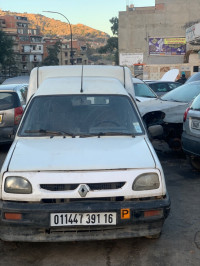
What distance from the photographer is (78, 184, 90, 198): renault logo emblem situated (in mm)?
3550

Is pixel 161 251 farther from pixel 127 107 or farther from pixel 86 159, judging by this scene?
pixel 127 107

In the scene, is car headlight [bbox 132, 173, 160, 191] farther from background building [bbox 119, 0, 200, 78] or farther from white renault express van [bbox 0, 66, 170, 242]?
background building [bbox 119, 0, 200, 78]

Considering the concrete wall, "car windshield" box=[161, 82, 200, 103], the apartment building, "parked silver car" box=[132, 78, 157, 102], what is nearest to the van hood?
"car windshield" box=[161, 82, 200, 103]

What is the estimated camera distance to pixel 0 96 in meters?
9.30

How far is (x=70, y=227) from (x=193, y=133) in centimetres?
366

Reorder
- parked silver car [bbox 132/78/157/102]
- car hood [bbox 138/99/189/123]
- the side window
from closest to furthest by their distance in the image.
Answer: car hood [bbox 138/99/189/123]
the side window
parked silver car [bbox 132/78/157/102]

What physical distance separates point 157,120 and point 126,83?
2.85 metres

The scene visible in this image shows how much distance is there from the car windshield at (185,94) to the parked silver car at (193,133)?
1917mm

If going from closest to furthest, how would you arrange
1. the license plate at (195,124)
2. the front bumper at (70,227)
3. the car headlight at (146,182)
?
the front bumper at (70,227)
the car headlight at (146,182)
the license plate at (195,124)

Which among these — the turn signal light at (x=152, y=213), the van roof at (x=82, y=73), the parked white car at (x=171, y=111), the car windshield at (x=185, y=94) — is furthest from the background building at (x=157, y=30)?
the turn signal light at (x=152, y=213)

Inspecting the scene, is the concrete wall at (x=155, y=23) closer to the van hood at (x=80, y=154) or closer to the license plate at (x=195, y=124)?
the license plate at (x=195, y=124)

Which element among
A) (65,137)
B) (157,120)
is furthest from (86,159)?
(157,120)

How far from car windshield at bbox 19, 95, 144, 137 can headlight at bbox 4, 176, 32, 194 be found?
3.26ft

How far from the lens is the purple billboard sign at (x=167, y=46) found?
57844mm
